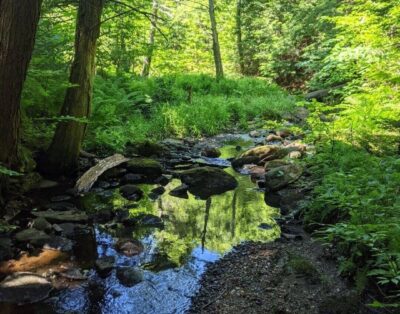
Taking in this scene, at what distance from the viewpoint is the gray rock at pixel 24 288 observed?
419 cm

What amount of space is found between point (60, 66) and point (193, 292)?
22.9 ft

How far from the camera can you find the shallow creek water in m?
4.31

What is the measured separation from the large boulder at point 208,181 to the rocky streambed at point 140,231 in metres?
0.02

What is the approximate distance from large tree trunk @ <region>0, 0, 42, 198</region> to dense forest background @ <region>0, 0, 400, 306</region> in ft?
2.09

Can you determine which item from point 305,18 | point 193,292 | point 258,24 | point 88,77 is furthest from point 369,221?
point 258,24

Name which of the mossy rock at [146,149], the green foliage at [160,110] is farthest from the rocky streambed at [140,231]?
the green foliage at [160,110]

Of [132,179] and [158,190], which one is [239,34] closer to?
[132,179]

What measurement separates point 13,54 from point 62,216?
2612 mm

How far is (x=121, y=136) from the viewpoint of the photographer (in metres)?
10.9

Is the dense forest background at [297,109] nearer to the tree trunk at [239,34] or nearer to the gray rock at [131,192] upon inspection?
the gray rock at [131,192]

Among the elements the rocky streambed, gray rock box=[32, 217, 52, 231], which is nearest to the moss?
the rocky streambed

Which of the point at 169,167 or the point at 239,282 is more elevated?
the point at 169,167

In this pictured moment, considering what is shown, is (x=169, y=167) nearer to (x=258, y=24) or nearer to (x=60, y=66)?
(x=60, y=66)

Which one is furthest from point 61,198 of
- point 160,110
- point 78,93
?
point 160,110
